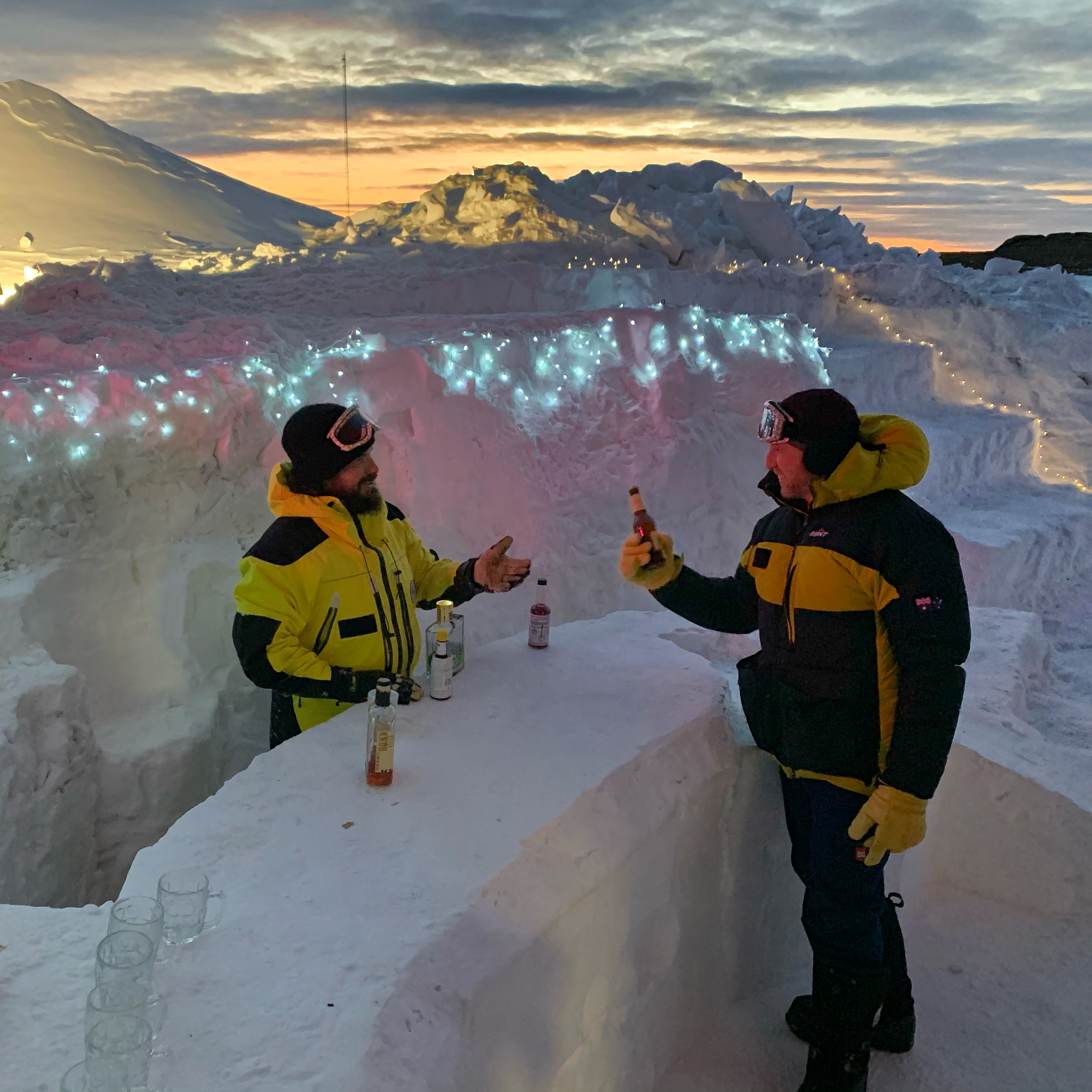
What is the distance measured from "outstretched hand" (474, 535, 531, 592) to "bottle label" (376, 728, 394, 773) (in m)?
1.09

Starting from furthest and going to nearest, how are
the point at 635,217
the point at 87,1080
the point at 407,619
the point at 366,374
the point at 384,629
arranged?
1. the point at 635,217
2. the point at 366,374
3. the point at 407,619
4. the point at 384,629
5. the point at 87,1080

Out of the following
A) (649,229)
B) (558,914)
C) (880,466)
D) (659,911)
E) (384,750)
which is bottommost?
(659,911)

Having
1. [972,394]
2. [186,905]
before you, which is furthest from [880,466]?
[972,394]

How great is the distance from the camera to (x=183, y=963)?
7.02ft

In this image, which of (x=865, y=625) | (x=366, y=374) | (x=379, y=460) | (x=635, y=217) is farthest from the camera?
(x=635, y=217)

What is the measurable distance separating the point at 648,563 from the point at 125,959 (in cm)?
203

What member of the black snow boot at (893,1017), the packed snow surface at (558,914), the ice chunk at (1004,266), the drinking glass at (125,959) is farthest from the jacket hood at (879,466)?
the ice chunk at (1004,266)

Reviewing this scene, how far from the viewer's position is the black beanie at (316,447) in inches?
133

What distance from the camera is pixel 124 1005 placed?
75.5 inches

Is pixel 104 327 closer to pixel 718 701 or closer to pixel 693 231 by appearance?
pixel 718 701

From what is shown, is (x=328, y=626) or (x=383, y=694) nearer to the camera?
→ (x=383, y=694)

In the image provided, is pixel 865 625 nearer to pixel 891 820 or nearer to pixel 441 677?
pixel 891 820

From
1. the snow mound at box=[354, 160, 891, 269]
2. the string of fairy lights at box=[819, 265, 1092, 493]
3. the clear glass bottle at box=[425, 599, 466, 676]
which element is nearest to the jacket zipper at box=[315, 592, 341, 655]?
the clear glass bottle at box=[425, 599, 466, 676]

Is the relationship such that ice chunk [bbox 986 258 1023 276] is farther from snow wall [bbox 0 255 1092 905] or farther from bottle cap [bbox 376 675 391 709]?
bottle cap [bbox 376 675 391 709]
